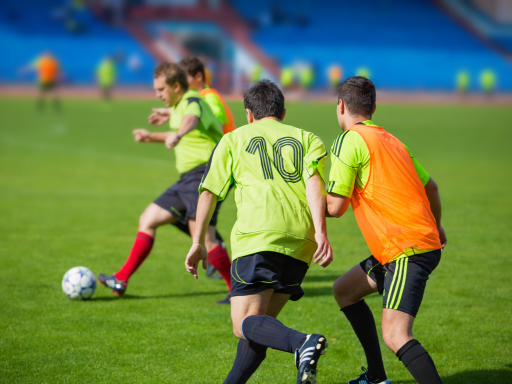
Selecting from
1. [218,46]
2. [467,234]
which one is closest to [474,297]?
[467,234]

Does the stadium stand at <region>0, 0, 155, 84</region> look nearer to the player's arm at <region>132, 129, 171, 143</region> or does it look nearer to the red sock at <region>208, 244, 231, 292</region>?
the player's arm at <region>132, 129, 171, 143</region>

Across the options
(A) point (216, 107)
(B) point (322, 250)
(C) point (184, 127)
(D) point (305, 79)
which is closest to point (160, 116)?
(A) point (216, 107)

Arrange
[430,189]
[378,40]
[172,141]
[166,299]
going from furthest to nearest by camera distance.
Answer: [378,40] < [166,299] < [172,141] < [430,189]

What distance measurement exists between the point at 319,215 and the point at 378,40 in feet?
161

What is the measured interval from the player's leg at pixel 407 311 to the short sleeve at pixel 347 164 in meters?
0.49

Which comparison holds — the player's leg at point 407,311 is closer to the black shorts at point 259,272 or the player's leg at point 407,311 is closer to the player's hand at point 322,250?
the player's hand at point 322,250

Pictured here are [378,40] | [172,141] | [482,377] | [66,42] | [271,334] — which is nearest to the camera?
[271,334]

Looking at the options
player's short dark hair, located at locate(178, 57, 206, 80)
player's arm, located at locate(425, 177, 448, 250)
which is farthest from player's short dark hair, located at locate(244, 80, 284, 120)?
player's short dark hair, located at locate(178, 57, 206, 80)

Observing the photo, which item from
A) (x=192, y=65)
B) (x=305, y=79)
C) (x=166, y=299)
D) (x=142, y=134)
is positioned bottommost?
(x=166, y=299)

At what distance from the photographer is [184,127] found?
4.98 meters

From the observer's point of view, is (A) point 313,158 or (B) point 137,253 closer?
(A) point 313,158

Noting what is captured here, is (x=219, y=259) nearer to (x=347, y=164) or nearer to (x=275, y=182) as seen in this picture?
(x=275, y=182)

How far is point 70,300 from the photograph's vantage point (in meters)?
Result: 5.21

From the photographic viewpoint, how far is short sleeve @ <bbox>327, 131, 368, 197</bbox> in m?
3.05
